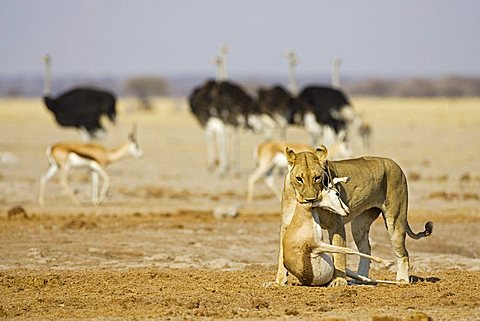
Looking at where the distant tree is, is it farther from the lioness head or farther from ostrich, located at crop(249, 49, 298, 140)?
the lioness head

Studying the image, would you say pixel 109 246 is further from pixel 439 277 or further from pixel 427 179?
pixel 427 179

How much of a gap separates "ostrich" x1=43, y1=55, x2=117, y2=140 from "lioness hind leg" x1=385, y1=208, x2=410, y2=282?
60.5ft

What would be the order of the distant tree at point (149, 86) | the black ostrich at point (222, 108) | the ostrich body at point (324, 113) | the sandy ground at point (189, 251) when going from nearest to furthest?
the sandy ground at point (189, 251), the black ostrich at point (222, 108), the ostrich body at point (324, 113), the distant tree at point (149, 86)

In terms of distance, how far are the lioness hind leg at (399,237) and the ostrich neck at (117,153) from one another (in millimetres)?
12087

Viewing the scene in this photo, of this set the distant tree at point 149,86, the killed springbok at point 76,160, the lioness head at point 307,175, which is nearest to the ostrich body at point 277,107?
the killed springbok at point 76,160

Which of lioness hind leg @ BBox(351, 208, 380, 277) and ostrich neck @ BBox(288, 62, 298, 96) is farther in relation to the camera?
ostrich neck @ BBox(288, 62, 298, 96)

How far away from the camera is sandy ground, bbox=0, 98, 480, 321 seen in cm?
997

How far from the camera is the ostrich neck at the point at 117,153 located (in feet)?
74.2

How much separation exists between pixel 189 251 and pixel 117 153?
8.37m

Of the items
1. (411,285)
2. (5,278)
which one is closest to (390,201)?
(411,285)

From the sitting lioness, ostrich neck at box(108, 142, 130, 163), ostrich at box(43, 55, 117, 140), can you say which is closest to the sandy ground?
the sitting lioness

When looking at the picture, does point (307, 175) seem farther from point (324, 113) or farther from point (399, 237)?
point (324, 113)

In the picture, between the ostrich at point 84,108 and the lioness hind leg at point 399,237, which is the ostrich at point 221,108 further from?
the lioness hind leg at point 399,237

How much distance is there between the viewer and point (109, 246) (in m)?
15.3
